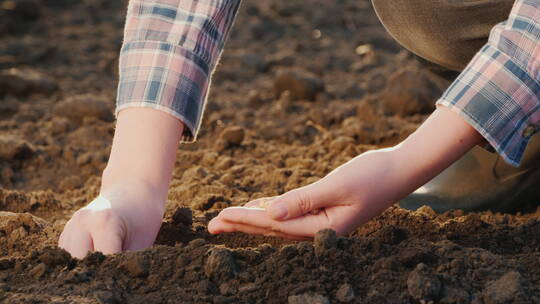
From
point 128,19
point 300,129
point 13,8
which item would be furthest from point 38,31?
point 128,19

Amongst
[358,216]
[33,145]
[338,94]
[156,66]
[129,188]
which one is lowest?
[338,94]

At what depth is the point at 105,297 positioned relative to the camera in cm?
134

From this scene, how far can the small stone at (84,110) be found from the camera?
3.23 m

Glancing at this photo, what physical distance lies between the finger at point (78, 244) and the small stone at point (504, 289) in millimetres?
754

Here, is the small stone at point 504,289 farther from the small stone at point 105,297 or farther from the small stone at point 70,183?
the small stone at point 70,183

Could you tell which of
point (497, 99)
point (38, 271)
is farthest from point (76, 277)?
point (497, 99)

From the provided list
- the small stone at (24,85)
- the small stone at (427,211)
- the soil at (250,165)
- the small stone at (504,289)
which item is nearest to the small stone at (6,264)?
the soil at (250,165)

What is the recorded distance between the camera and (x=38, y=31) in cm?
460

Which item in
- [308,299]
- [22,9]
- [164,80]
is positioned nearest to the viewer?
[308,299]

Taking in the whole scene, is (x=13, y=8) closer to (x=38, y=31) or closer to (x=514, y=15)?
(x=38, y=31)

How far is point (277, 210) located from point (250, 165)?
1.11 metres

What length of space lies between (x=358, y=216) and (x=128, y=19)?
69cm

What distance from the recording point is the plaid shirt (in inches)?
63.3

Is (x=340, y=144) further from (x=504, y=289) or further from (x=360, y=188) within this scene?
(x=504, y=289)
